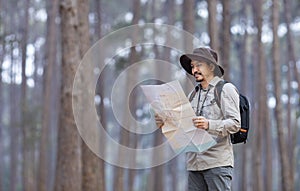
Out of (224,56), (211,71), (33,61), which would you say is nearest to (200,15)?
(33,61)

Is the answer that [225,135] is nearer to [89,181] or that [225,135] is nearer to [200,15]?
[89,181]

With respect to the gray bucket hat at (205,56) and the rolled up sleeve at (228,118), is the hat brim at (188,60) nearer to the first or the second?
the gray bucket hat at (205,56)

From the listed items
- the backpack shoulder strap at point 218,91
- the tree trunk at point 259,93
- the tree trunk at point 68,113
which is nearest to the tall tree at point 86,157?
the tree trunk at point 68,113

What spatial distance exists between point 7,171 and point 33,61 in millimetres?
7811

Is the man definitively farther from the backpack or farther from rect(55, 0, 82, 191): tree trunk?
rect(55, 0, 82, 191): tree trunk

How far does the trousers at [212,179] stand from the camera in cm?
458

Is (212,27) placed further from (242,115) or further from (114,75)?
(114,75)

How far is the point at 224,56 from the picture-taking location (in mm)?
15086

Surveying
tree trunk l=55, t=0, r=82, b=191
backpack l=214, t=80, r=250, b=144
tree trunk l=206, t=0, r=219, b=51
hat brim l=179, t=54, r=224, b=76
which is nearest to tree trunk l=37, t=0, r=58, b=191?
tree trunk l=206, t=0, r=219, b=51

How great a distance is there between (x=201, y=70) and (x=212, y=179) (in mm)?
791

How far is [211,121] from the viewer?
4.51 meters

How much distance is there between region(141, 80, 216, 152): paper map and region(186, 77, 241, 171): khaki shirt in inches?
3.9

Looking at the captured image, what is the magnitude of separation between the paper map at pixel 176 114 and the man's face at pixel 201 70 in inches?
7.1

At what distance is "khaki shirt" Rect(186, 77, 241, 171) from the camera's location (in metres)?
4.49
